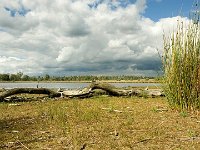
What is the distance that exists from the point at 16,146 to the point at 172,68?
18.7 ft

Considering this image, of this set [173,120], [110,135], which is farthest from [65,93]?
[110,135]

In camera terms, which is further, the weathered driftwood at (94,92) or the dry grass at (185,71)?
the weathered driftwood at (94,92)

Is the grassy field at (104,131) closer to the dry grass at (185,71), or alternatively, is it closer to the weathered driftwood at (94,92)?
the dry grass at (185,71)

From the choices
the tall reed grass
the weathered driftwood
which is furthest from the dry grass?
the weathered driftwood

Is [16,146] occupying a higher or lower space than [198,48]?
lower

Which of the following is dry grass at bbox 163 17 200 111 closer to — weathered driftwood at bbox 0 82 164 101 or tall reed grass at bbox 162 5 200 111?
tall reed grass at bbox 162 5 200 111

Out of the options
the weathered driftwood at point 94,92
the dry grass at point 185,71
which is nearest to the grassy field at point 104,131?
the dry grass at point 185,71

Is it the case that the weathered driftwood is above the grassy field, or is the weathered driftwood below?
above

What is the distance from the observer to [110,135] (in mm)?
6895

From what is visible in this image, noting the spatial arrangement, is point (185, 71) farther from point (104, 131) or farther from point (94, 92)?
point (94, 92)

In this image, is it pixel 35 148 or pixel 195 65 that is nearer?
pixel 35 148

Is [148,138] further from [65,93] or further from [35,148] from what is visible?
[65,93]

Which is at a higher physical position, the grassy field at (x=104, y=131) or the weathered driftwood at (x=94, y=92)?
the weathered driftwood at (x=94, y=92)

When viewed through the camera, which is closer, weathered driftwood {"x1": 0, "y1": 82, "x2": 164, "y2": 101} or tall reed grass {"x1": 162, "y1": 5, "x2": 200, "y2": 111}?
tall reed grass {"x1": 162, "y1": 5, "x2": 200, "y2": 111}
